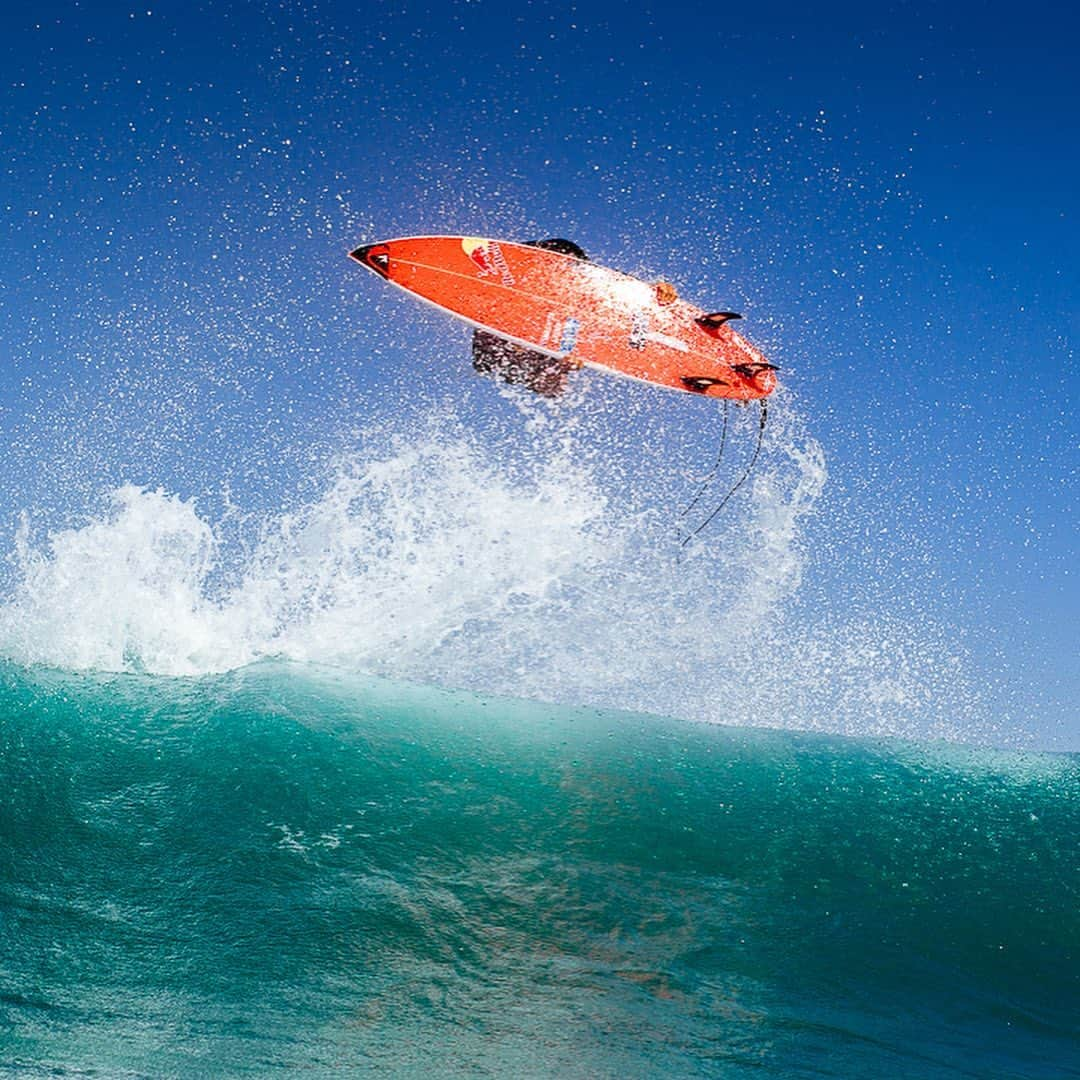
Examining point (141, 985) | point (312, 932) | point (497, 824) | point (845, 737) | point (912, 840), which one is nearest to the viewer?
point (141, 985)

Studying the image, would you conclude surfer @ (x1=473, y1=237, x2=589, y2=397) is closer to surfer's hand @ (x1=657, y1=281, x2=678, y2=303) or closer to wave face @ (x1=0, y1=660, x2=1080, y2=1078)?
surfer's hand @ (x1=657, y1=281, x2=678, y2=303)

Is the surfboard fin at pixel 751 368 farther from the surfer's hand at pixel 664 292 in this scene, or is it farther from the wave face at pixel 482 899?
the wave face at pixel 482 899

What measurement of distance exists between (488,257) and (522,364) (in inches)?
45.3

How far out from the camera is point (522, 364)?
919cm

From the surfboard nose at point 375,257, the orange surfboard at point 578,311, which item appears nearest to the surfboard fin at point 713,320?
the orange surfboard at point 578,311

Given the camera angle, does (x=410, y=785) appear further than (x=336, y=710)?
No

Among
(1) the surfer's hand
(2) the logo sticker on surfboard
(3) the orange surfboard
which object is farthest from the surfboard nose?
(1) the surfer's hand

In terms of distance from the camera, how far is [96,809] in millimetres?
6320

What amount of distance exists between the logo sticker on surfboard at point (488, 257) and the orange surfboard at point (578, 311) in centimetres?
1

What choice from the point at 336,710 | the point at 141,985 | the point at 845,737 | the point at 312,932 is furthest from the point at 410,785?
the point at 845,737

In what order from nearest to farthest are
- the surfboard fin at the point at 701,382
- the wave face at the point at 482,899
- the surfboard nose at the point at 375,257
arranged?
the wave face at the point at 482,899 < the surfboard nose at the point at 375,257 < the surfboard fin at the point at 701,382

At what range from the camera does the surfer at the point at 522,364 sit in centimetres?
909

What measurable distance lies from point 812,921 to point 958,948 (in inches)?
38.3

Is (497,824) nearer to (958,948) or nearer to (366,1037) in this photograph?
(366,1037)
